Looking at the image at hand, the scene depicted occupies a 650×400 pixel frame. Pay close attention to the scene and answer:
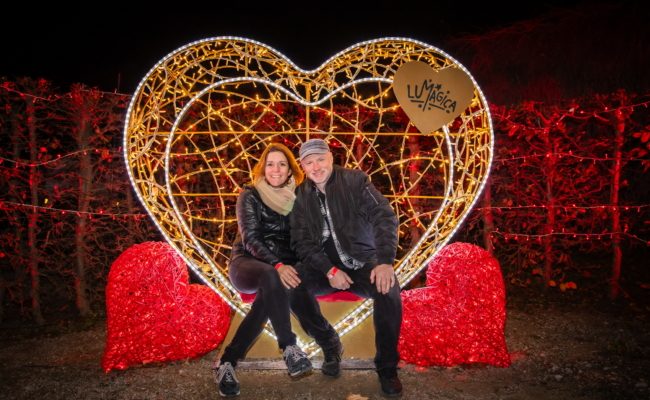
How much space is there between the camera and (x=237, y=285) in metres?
2.98

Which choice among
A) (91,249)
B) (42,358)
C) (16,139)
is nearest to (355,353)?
(42,358)

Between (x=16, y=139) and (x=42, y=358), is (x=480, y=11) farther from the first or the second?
(x=42, y=358)

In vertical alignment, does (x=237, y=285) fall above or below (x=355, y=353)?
above

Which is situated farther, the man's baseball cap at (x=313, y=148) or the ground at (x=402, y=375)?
the man's baseball cap at (x=313, y=148)

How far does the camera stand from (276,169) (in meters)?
3.11

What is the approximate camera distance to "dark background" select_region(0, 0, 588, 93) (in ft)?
23.9

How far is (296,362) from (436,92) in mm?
1838

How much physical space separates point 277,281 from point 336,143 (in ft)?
7.47

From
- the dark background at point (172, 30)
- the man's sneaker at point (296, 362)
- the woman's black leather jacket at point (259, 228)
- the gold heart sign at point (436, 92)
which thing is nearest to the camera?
the man's sneaker at point (296, 362)

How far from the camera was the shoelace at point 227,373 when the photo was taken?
2.78m

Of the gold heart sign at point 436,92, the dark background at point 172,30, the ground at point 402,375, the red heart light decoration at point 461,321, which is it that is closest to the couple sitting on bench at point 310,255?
the ground at point 402,375

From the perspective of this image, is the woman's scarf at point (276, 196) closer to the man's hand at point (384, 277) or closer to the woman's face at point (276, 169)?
the woman's face at point (276, 169)

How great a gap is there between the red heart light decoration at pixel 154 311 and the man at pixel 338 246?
0.83m

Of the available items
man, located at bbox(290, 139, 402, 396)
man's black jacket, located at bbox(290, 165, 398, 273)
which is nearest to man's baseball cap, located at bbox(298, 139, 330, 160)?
man, located at bbox(290, 139, 402, 396)
